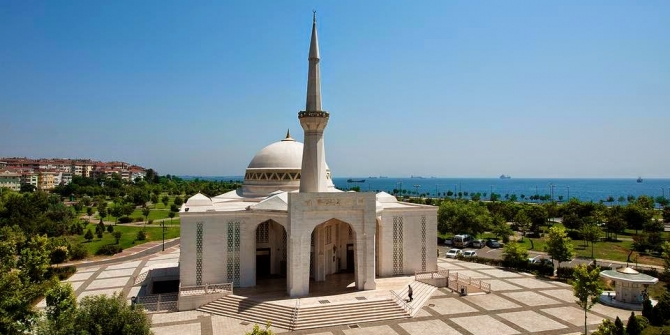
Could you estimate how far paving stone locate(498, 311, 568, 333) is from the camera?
72.3ft

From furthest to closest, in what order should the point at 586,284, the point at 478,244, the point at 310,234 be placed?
1. the point at 478,244
2. the point at 310,234
3. the point at 586,284

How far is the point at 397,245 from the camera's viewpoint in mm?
31453

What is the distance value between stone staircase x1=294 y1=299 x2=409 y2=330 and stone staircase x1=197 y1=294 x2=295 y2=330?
818 mm

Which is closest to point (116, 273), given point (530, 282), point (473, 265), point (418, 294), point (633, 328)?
point (418, 294)

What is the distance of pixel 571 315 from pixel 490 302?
4576mm

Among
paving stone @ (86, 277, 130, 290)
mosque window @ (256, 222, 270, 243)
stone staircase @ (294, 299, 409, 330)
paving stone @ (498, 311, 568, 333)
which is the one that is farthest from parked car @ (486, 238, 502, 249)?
paving stone @ (86, 277, 130, 290)

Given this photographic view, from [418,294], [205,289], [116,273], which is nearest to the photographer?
[205,289]

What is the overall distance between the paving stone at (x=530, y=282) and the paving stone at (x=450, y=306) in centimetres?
725

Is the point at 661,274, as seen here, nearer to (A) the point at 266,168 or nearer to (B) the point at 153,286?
(A) the point at 266,168

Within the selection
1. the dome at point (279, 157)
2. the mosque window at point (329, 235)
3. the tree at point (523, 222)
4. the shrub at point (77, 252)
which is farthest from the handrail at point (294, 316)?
the tree at point (523, 222)

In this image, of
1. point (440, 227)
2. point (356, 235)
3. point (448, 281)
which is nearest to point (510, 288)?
point (448, 281)

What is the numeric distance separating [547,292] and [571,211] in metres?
46.5

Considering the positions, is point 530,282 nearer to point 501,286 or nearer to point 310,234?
point 501,286

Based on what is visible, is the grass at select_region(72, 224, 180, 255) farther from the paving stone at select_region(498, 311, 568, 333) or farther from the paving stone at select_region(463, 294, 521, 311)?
the paving stone at select_region(498, 311, 568, 333)
